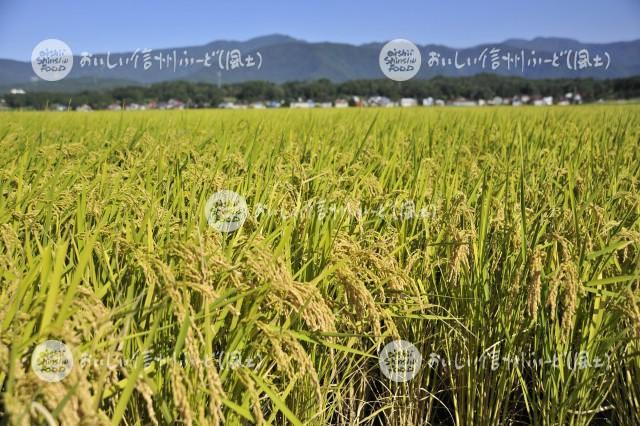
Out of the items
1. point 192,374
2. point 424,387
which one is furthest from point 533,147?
point 192,374

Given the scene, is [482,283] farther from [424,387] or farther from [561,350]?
[424,387]

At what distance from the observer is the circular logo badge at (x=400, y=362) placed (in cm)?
164

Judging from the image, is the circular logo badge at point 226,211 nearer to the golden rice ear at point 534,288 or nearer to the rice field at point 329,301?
the rice field at point 329,301

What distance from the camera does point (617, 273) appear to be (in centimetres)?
164

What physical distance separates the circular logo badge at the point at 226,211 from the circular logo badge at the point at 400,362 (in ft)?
2.04

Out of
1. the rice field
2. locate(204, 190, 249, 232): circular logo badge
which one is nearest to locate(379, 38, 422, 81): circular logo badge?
the rice field

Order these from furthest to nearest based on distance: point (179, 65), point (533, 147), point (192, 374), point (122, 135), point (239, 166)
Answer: point (179, 65) < point (122, 135) < point (533, 147) < point (239, 166) < point (192, 374)

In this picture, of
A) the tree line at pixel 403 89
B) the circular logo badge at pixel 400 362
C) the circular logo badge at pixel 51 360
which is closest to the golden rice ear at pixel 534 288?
the circular logo badge at pixel 400 362

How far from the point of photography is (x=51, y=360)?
0.91 metres

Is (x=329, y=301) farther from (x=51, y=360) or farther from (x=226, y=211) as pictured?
(x=51, y=360)

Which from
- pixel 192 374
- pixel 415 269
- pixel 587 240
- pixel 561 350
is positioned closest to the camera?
pixel 192 374

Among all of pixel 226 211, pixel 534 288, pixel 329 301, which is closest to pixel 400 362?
pixel 329 301

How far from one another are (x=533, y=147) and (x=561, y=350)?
92.5 inches

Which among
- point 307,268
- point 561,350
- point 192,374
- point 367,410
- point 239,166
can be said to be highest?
point 239,166
